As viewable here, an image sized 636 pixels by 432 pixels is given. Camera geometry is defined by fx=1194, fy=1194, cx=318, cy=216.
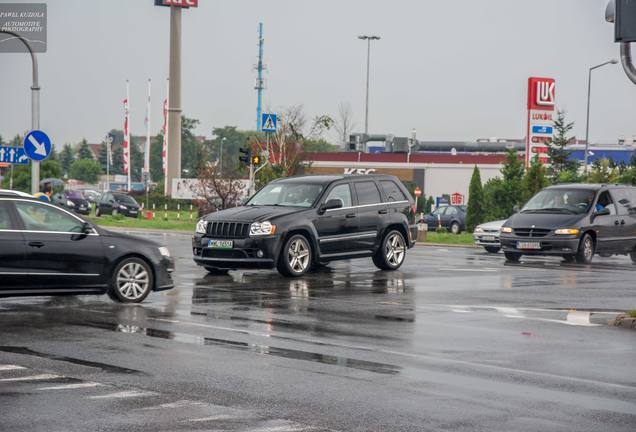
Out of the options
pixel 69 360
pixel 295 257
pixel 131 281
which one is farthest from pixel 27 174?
pixel 69 360

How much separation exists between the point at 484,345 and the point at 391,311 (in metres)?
3.46

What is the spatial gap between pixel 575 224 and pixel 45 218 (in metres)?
14.4

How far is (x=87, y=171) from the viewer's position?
618ft

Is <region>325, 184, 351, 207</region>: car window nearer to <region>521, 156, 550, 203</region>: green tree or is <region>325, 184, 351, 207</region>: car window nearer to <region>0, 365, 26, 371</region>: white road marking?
<region>0, 365, 26, 371</region>: white road marking

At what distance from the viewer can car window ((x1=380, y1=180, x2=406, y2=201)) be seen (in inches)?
911

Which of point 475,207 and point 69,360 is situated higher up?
point 475,207

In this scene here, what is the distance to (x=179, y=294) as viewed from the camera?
17.6 m

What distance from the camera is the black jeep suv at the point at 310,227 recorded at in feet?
67.1

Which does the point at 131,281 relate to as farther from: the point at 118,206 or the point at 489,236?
the point at 118,206

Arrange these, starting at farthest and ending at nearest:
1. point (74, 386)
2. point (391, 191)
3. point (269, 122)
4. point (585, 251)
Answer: point (269, 122) < point (585, 251) < point (391, 191) < point (74, 386)

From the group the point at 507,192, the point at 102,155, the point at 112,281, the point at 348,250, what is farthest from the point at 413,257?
the point at 102,155

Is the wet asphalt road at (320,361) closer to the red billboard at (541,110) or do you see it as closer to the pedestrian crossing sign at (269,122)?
the pedestrian crossing sign at (269,122)

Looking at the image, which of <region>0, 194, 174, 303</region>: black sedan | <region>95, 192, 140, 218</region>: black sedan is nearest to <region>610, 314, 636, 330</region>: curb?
<region>0, 194, 174, 303</region>: black sedan

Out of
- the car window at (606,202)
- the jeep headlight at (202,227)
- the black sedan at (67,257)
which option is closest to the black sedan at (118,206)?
the car window at (606,202)
